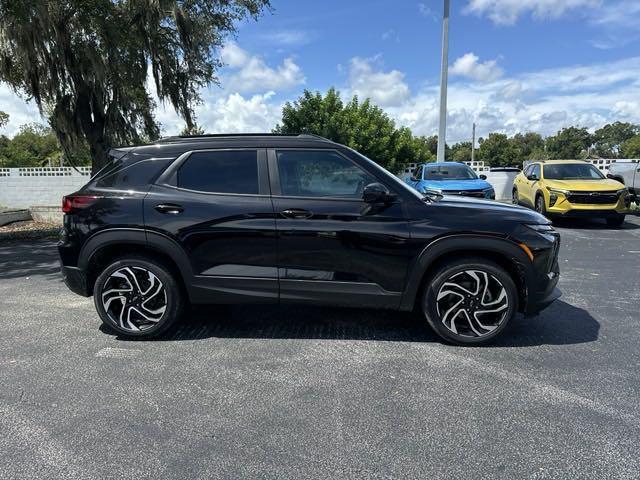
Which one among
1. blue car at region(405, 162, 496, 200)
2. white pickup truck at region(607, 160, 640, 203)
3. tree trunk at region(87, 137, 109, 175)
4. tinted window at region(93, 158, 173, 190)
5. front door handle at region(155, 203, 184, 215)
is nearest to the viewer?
front door handle at region(155, 203, 184, 215)

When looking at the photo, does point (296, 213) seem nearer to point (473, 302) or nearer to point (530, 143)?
point (473, 302)

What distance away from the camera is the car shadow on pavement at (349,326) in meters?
4.25

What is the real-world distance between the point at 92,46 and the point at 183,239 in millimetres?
8839

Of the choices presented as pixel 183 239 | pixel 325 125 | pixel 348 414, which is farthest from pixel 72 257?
pixel 325 125

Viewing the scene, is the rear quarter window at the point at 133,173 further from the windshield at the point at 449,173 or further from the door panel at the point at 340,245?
the windshield at the point at 449,173

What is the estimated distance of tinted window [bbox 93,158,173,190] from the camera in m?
4.18

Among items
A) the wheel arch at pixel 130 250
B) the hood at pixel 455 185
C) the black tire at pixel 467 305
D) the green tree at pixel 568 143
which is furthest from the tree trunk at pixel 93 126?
the green tree at pixel 568 143

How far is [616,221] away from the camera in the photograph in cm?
→ 1119

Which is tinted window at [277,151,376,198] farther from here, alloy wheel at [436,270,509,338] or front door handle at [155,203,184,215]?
alloy wheel at [436,270,509,338]

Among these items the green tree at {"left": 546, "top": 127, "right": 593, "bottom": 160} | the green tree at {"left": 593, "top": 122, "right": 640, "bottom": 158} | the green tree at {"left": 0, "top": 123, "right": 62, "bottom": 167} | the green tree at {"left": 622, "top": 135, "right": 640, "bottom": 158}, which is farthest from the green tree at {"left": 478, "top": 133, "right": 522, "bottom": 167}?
the green tree at {"left": 0, "top": 123, "right": 62, "bottom": 167}

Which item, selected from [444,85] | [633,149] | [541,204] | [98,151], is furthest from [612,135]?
[98,151]

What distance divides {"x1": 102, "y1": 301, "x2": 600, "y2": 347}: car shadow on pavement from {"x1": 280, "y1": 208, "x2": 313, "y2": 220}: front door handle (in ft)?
3.73

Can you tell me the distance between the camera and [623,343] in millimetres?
4074

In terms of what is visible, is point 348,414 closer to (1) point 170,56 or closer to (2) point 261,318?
(2) point 261,318
